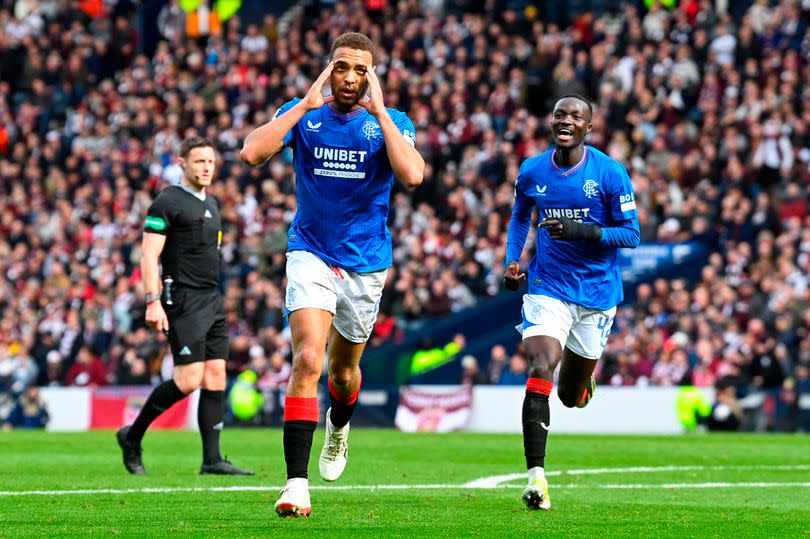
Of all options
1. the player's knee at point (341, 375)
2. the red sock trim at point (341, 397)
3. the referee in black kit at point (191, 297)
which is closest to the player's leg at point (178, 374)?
the referee in black kit at point (191, 297)

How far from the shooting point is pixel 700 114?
26.2 meters

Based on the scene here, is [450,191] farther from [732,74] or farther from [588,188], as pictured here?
[588,188]

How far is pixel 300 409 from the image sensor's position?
27.5 feet

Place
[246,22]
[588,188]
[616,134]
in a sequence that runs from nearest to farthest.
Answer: [588,188] → [616,134] → [246,22]

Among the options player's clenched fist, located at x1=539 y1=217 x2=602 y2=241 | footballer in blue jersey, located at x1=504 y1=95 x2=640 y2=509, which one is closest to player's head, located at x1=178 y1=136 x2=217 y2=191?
footballer in blue jersey, located at x1=504 y1=95 x2=640 y2=509

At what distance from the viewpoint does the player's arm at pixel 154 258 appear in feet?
37.6

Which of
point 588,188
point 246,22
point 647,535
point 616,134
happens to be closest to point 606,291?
point 588,188

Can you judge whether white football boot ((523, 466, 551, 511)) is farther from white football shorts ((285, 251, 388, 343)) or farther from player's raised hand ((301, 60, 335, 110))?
player's raised hand ((301, 60, 335, 110))

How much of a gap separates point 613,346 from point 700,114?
4.99 meters

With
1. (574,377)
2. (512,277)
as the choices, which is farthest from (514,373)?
(512,277)

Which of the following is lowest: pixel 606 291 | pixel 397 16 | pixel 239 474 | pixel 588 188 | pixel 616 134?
pixel 239 474

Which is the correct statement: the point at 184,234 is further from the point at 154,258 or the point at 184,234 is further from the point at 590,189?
the point at 590,189

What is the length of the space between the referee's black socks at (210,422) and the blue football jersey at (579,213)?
3306mm

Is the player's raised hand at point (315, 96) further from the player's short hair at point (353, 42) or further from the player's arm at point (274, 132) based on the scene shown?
the player's short hair at point (353, 42)
